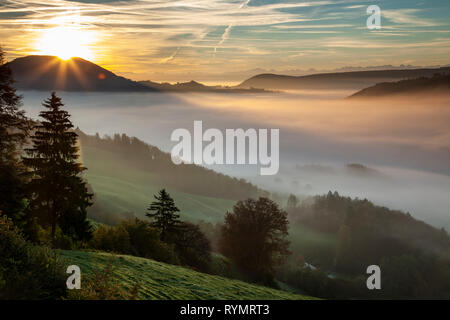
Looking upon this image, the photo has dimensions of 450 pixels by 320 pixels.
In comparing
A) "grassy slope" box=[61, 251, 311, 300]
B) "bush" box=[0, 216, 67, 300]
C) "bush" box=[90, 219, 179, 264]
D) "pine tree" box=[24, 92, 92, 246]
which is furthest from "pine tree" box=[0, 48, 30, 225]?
"bush" box=[0, 216, 67, 300]

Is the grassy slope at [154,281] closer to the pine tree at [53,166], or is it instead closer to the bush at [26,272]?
the bush at [26,272]

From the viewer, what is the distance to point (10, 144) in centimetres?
2900

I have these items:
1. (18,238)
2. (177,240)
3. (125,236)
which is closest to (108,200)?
(177,240)

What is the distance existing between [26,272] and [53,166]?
48.7 ft

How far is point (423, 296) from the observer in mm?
143000

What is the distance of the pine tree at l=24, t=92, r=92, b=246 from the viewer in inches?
1117

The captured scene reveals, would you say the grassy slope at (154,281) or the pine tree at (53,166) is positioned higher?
the pine tree at (53,166)

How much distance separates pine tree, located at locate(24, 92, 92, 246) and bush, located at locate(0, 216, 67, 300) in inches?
467

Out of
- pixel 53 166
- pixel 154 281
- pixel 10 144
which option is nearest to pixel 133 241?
pixel 53 166

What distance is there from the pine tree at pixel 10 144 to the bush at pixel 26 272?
39.3 ft

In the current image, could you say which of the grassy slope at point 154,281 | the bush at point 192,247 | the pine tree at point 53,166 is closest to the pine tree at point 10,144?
the pine tree at point 53,166

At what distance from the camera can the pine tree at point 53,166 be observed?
93.0ft

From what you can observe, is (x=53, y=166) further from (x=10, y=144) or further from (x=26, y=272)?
(x=26, y=272)
